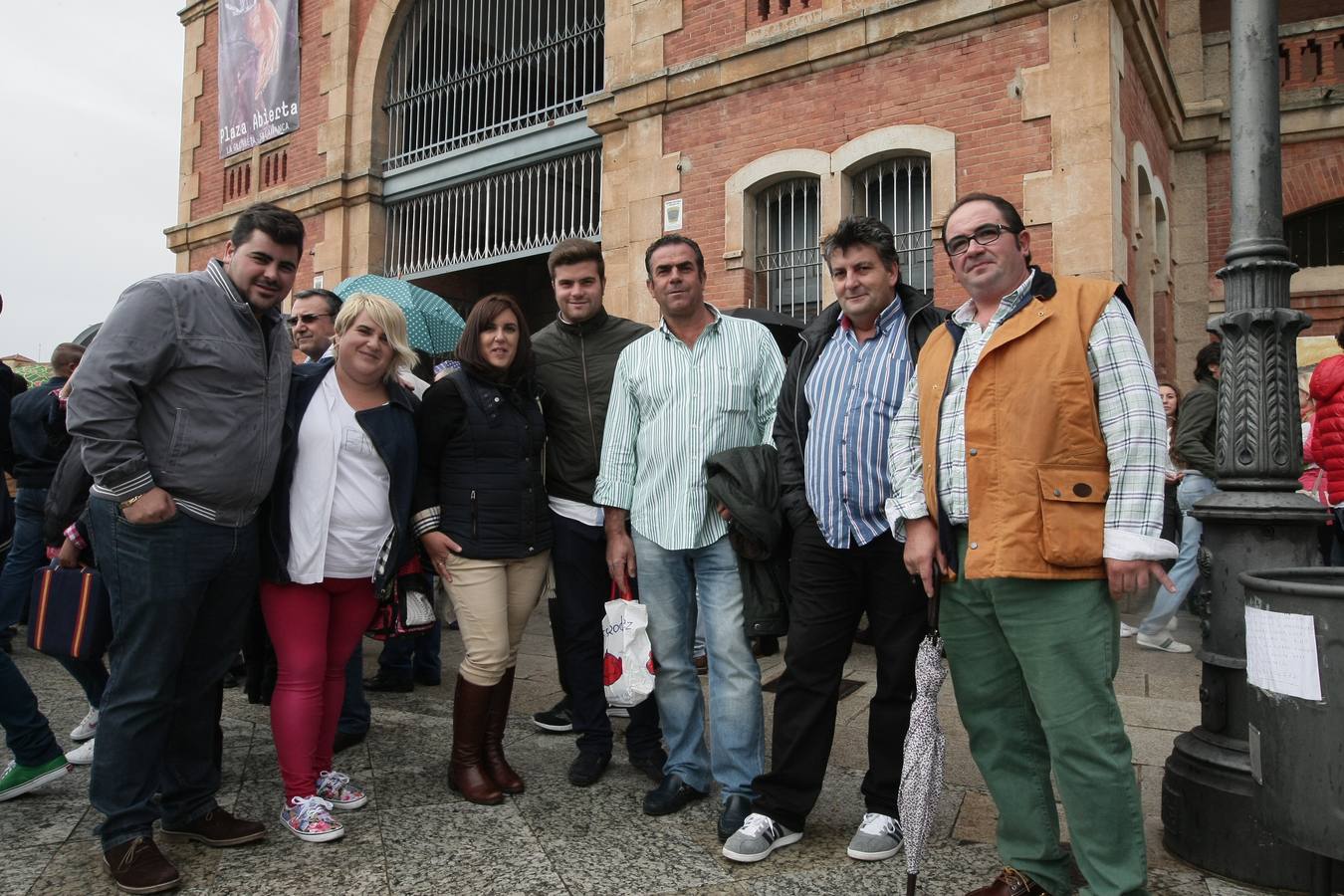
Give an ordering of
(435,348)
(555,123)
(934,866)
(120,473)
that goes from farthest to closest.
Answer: (555,123) < (435,348) < (934,866) < (120,473)

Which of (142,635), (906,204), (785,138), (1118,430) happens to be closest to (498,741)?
(142,635)

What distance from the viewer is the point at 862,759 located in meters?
4.04

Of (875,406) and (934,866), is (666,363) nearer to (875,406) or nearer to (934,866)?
(875,406)

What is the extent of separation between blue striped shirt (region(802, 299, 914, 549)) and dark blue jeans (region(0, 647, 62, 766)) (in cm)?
309

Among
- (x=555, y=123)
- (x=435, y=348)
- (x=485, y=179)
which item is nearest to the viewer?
(x=435, y=348)

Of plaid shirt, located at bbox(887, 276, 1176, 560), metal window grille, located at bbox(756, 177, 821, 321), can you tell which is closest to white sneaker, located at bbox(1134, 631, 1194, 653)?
metal window grille, located at bbox(756, 177, 821, 321)

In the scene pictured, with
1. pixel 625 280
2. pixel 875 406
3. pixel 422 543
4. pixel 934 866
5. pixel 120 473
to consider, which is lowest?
pixel 934 866

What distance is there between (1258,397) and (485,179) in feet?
33.5

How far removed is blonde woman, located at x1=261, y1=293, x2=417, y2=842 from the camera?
3232 mm

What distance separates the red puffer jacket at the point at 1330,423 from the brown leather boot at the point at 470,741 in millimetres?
4833

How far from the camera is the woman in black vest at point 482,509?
3510 mm

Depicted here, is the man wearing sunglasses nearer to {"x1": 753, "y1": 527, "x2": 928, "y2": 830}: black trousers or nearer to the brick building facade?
{"x1": 753, "y1": 527, "x2": 928, "y2": 830}: black trousers

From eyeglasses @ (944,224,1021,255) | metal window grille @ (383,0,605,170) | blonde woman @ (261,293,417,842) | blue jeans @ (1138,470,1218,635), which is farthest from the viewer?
metal window grille @ (383,0,605,170)

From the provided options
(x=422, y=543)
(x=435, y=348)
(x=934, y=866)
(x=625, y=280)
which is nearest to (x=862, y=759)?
(x=934, y=866)
